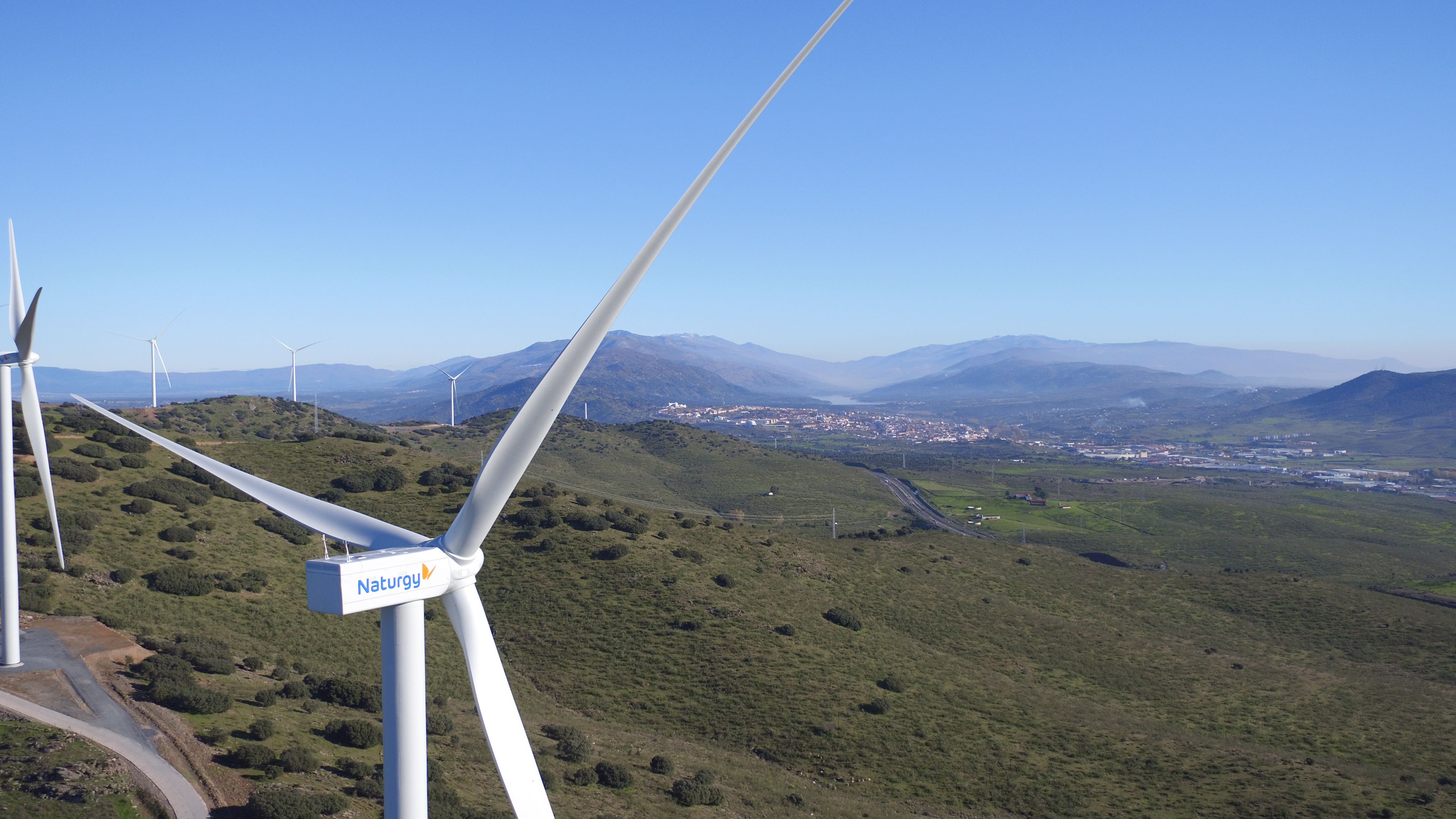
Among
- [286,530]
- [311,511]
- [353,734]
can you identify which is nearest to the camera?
[311,511]

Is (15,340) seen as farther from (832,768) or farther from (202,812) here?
(832,768)

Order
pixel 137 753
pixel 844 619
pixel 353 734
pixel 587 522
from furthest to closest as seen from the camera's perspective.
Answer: pixel 587 522, pixel 844 619, pixel 353 734, pixel 137 753

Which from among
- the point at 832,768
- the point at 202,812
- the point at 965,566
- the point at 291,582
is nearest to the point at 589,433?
the point at 965,566

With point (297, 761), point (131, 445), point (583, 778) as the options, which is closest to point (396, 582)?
point (297, 761)

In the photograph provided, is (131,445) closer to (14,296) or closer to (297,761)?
(14,296)

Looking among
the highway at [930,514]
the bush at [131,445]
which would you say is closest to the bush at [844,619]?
the bush at [131,445]
